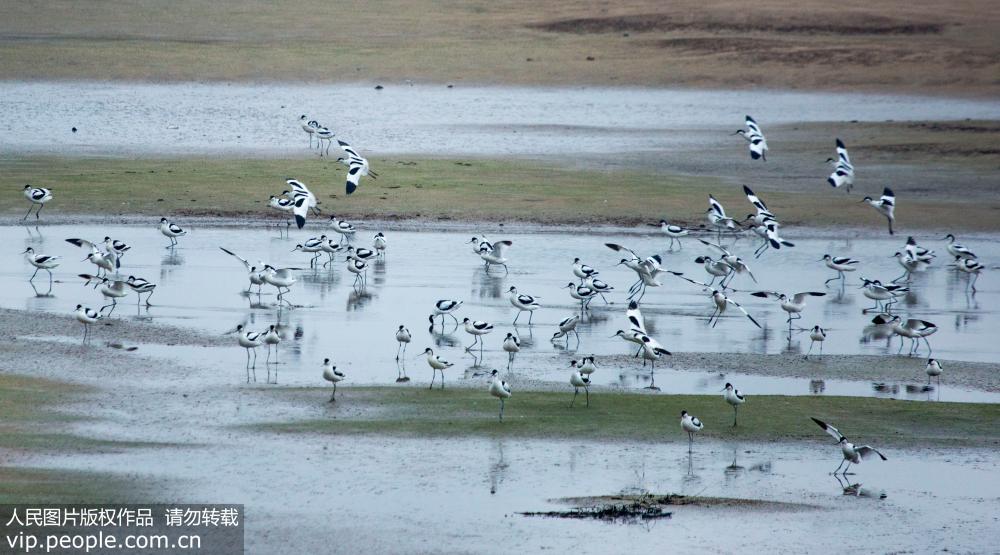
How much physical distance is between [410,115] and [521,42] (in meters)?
14.9

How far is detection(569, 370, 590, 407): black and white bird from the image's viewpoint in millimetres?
14617

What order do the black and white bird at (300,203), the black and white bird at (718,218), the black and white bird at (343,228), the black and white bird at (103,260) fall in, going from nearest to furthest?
the black and white bird at (103,260), the black and white bird at (300,203), the black and white bird at (343,228), the black and white bird at (718,218)

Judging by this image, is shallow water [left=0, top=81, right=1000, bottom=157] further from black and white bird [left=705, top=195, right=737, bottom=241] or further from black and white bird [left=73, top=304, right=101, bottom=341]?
black and white bird [left=73, top=304, right=101, bottom=341]

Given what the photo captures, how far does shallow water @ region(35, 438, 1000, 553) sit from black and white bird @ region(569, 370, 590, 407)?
1046 millimetres

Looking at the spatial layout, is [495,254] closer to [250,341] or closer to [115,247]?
[115,247]

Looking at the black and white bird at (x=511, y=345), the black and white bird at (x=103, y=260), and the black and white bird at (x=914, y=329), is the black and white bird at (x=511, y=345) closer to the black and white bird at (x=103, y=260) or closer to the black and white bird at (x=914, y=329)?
the black and white bird at (x=914, y=329)

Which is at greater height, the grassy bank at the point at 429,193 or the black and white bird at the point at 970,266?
the grassy bank at the point at 429,193

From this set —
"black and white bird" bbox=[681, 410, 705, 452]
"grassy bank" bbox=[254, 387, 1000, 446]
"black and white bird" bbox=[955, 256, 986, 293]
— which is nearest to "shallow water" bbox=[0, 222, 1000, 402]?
"black and white bird" bbox=[955, 256, 986, 293]


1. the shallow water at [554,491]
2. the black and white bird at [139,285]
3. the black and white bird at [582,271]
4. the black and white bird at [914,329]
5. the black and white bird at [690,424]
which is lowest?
the shallow water at [554,491]

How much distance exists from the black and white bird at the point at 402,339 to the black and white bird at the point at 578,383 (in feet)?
7.19

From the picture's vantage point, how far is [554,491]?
40.4ft

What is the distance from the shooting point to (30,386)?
14898 mm

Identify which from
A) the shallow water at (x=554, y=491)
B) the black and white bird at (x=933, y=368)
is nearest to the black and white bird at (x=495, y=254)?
the black and white bird at (x=933, y=368)

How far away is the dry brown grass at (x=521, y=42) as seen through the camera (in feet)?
161
